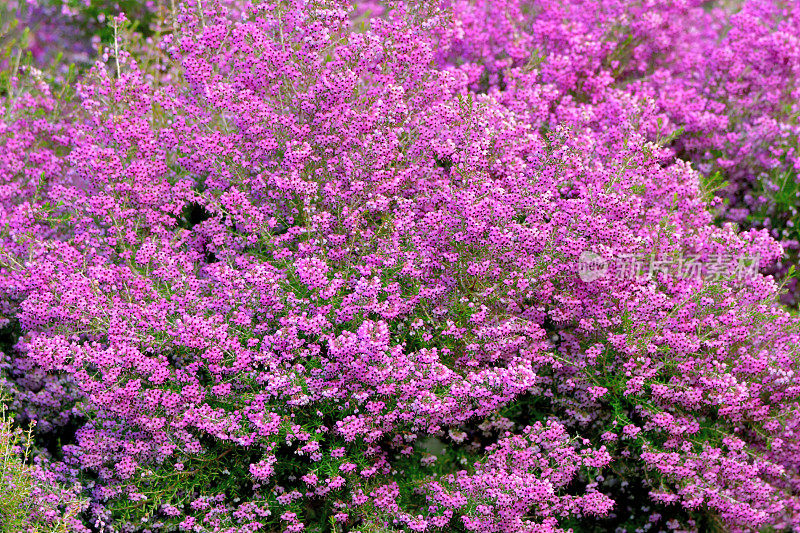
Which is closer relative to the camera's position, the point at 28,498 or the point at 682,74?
the point at 28,498

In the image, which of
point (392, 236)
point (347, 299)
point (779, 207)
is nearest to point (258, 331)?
point (347, 299)

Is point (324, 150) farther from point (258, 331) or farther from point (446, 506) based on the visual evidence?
point (446, 506)

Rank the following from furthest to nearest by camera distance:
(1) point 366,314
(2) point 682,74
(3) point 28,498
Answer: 1. (2) point 682,74
2. (1) point 366,314
3. (3) point 28,498

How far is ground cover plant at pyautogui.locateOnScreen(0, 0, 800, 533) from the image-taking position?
4.86 meters

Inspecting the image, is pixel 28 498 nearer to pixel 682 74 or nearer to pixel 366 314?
pixel 366 314

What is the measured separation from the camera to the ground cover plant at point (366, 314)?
15.9 ft

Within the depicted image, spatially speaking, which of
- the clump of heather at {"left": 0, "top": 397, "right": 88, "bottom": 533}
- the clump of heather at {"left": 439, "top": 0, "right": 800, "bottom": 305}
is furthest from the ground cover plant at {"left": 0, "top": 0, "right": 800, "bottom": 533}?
the clump of heather at {"left": 439, "top": 0, "right": 800, "bottom": 305}

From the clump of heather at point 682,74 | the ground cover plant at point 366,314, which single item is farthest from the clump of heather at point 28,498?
the clump of heather at point 682,74

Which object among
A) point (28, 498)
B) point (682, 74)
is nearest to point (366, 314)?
point (28, 498)

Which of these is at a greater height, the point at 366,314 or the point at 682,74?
the point at 682,74

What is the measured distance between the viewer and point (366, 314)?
498 cm

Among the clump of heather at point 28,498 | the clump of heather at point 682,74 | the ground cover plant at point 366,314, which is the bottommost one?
the clump of heather at point 28,498

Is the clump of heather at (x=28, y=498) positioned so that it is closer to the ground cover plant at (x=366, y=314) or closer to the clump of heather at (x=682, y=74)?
the ground cover plant at (x=366, y=314)

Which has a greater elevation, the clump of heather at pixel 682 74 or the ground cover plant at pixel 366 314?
the clump of heather at pixel 682 74
